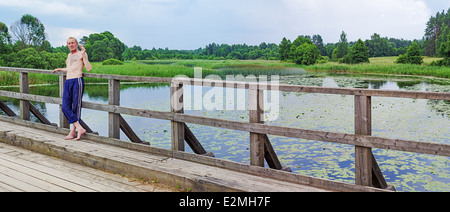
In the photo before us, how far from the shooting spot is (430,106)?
19234mm

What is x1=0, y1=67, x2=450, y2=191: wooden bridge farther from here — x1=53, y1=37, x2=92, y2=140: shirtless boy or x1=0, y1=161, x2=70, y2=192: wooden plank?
x1=0, y1=161, x2=70, y2=192: wooden plank

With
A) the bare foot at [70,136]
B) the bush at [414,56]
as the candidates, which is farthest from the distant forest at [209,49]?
the bare foot at [70,136]

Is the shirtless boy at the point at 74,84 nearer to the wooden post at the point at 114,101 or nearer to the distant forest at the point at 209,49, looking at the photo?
the wooden post at the point at 114,101

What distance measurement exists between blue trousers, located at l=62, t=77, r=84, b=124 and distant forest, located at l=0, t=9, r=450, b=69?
40.1 metres

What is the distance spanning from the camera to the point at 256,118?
4.74 metres

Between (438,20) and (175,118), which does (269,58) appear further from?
(175,118)

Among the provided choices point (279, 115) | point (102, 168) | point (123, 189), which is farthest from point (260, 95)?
point (279, 115)

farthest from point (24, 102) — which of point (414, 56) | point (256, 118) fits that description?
point (414, 56)

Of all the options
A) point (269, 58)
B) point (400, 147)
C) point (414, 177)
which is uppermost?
point (269, 58)

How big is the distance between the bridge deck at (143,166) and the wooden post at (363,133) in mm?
158

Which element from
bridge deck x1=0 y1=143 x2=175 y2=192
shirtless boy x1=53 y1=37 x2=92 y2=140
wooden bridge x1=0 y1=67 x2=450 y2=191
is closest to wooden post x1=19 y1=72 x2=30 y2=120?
wooden bridge x1=0 y1=67 x2=450 y2=191

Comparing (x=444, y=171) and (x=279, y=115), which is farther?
(x=279, y=115)

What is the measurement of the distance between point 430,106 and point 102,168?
1714 centimetres

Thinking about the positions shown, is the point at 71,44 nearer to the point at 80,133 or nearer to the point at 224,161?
the point at 80,133
